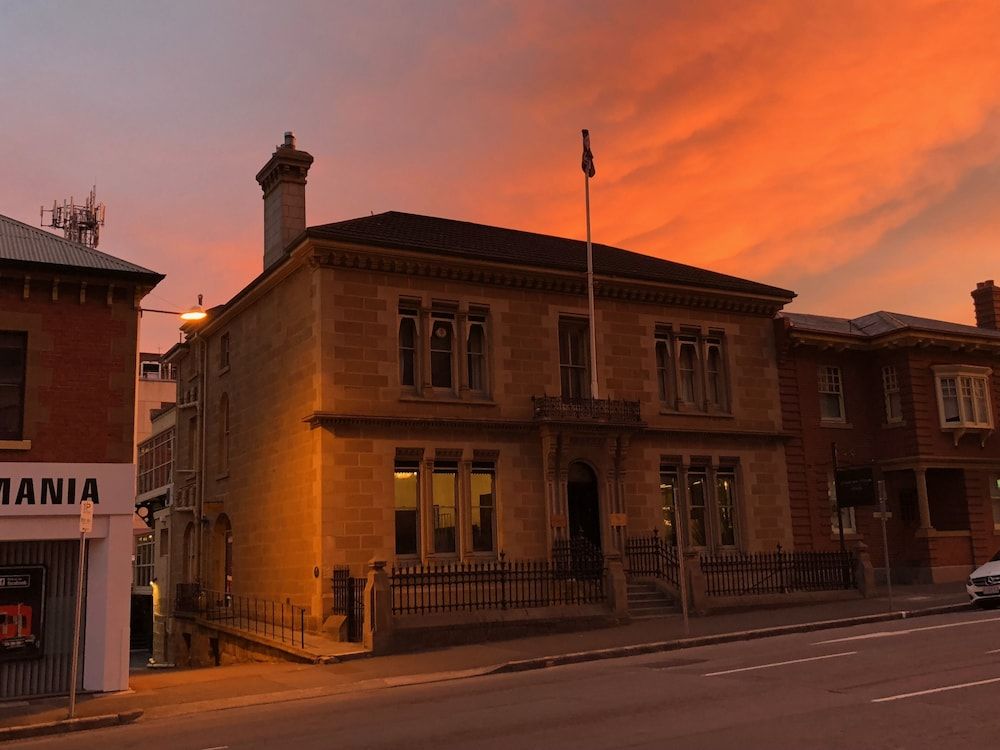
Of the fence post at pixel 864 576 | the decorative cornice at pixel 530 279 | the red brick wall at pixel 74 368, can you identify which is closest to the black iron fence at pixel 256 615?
the red brick wall at pixel 74 368

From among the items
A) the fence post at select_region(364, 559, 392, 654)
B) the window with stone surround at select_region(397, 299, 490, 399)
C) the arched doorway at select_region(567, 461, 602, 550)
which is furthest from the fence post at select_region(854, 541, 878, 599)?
the fence post at select_region(364, 559, 392, 654)

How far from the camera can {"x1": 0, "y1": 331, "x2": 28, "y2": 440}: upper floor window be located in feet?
53.4

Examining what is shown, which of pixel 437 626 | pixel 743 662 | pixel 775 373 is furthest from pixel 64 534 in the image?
pixel 775 373

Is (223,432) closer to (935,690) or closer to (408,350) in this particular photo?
(408,350)

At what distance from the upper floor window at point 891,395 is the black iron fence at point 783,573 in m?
8.09

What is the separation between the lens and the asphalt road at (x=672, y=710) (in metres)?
9.19

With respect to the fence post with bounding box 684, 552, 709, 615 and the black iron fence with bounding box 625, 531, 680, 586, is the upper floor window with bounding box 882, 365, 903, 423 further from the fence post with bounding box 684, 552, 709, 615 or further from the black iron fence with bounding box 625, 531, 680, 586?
the fence post with bounding box 684, 552, 709, 615

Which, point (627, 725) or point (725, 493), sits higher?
point (725, 493)

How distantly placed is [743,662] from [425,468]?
11.3 meters

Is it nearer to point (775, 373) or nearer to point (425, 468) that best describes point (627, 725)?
point (425, 468)

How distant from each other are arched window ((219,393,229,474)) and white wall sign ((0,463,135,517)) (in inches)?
550

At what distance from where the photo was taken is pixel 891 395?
33375mm

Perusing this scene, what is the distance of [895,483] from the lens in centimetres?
3322

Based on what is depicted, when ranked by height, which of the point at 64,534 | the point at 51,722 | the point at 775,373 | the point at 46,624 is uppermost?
the point at 775,373
